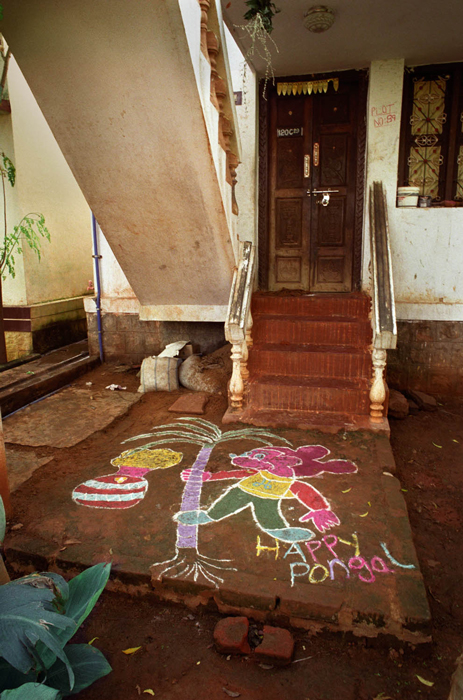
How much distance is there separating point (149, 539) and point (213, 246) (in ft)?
11.3

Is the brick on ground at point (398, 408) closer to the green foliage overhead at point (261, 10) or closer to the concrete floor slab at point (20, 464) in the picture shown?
the concrete floor slab at point (20, 464)

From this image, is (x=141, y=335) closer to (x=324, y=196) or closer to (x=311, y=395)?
(x=311, y=395)

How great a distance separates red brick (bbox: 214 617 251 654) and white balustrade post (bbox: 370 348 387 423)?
273 centimetres

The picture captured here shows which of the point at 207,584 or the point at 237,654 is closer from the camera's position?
the point at 237,654

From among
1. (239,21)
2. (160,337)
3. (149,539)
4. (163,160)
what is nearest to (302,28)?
(239,21)

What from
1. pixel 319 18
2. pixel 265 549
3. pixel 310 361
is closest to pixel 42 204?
pixel 319 18

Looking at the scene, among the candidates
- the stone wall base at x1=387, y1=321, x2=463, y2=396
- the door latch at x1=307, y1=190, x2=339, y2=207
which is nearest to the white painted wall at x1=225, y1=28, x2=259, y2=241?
the door latch at x1=307, y1=190, x2=339, y2=207

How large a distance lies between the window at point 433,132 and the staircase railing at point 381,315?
149cm

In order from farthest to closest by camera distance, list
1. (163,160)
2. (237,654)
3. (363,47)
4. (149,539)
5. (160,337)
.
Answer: (160,337), (363,47), (163,160), (149,539), (237,654)

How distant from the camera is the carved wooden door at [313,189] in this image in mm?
6648

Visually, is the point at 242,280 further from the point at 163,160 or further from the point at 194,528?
the point at 194,528

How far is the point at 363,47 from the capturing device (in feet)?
18.9

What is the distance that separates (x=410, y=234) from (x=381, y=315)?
6.80 ft

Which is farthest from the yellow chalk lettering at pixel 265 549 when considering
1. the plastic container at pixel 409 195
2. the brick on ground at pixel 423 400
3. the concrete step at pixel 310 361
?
the plastic container at pixel 409 195
